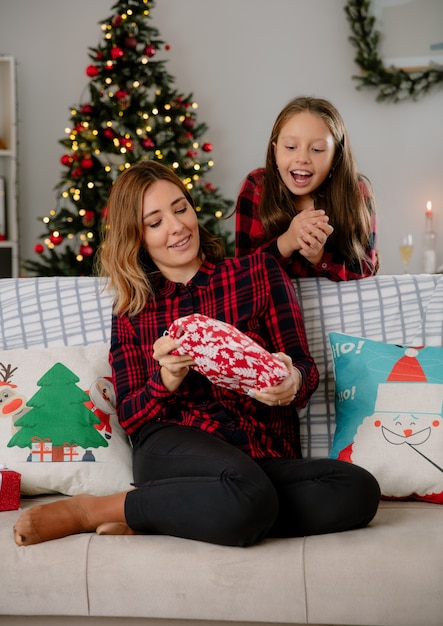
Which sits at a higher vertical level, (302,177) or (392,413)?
(302,177)

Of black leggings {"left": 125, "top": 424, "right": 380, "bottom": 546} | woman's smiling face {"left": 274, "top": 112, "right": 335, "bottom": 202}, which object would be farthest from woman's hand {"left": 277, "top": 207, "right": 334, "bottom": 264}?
black leggings {"left": 125, "top": 424, "right": 380, "bottom": 546}

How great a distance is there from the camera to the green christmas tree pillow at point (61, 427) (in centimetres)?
188

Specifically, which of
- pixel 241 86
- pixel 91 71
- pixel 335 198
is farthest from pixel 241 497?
pixel 241 86

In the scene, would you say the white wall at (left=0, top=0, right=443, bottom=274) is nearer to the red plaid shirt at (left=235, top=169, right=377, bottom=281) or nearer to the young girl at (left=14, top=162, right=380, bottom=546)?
the red plaid shirt at (left=235, top=169, right=377, bottom=281)

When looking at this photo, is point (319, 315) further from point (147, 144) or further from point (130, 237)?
point (147, 144)

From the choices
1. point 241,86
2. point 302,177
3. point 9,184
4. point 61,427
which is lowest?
point 61,427

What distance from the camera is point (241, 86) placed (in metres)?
4.78

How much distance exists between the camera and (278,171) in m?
2.24

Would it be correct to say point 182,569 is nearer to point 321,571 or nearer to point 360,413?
point 321,571

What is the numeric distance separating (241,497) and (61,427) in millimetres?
552

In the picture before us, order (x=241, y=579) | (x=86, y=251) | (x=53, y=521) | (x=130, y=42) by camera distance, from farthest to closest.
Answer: (x=130, y=42)
(x=86, y=251)
(x=53, y=521)
(x=241, y=579)

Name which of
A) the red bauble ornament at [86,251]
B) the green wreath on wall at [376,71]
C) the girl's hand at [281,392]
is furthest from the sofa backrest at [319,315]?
the green wreath on wall at [376,71]

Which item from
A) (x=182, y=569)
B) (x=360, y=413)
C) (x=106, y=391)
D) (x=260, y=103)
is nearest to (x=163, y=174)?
(x=106, y=391)

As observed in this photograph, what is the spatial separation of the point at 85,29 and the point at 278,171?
2.92 metres
